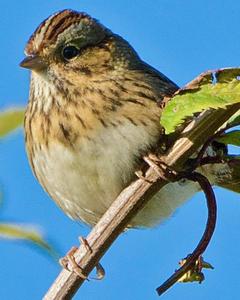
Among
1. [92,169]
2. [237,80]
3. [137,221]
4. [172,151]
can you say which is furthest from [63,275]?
[137,221]

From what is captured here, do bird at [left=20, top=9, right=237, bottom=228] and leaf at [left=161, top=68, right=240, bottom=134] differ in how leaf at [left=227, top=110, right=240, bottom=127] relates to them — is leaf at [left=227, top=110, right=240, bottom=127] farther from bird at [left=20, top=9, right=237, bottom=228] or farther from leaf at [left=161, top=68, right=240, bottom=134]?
bird at [left=20, top=9, right=237, bottom=228]

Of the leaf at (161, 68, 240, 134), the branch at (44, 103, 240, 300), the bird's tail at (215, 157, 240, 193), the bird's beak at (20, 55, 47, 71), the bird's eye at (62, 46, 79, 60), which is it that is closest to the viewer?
the leaf at (161, 68, 240, 134)

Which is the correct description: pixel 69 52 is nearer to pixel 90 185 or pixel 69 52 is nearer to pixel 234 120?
pixel 90 185

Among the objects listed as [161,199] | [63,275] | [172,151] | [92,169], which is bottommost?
[63,275]

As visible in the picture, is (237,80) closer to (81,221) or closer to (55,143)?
(55,143)

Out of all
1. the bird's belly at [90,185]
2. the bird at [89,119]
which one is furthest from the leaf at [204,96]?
the bird's belly at [90,185]

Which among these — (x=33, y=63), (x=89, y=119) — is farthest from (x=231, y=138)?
(x=33, y=63)

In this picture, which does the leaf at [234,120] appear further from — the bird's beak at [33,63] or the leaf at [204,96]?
the bird's beak at [33,63]

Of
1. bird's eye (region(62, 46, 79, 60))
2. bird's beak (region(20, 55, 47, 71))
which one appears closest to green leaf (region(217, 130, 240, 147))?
bird's beak (region(20, 55, 47, 71))
